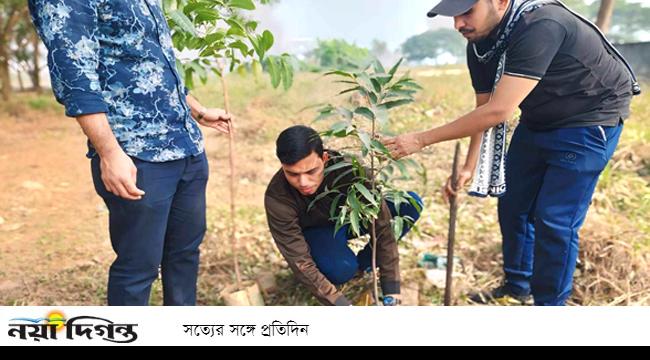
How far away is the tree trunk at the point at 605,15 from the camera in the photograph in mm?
2180

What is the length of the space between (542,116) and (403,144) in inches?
17.2

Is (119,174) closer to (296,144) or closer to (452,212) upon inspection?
(296,144)

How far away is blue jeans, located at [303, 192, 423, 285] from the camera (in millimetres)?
1766

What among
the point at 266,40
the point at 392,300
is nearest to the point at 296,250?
the point at 392,300

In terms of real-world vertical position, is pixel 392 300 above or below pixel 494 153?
below

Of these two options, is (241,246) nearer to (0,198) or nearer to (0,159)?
(0,198)

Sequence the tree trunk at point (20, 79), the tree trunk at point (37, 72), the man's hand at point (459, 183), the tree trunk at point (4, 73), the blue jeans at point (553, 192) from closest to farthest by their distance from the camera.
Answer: the blue jeans at point (553, 192), the man's hand at point (459, 183), the tree trunk at point (4, 73), the tree trunk at point (37, 72), the tree trunk at point (20, 79)

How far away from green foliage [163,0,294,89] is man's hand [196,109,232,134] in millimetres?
166

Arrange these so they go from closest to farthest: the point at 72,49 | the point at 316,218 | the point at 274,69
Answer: the point at 72,49, the point at 274,69, the point at 316,218

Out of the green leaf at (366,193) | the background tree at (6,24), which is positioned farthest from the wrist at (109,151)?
the background tree at (6,24)

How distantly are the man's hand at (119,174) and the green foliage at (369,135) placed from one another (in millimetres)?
460

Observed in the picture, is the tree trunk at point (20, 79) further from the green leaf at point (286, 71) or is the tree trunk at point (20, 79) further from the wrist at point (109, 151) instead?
the wrist at point (109, 151)

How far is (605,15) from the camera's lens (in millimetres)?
2242

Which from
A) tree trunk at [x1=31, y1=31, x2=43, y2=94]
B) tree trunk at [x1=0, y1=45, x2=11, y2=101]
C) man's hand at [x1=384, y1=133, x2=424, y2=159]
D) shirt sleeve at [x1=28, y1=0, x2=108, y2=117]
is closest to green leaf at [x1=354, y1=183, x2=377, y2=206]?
man's hand at [x1=384, y1=133, x2=424, y2=159]
